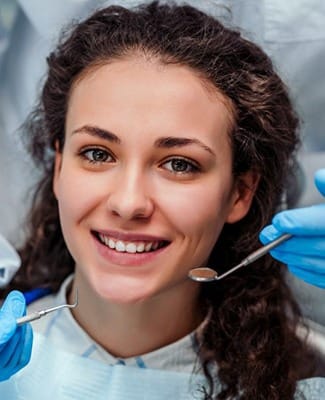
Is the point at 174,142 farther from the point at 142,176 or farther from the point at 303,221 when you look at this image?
the point at 303,221

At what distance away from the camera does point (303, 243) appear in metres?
1.20

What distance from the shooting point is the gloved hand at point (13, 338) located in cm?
116

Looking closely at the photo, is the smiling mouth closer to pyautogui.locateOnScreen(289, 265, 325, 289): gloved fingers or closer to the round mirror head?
the round mirror head

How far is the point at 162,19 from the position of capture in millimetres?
1436

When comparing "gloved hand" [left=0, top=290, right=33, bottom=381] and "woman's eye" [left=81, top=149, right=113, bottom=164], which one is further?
"woman's eye" [left=81, top=149, right=113, bottom=164]

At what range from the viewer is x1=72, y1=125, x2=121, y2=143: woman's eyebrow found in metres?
1.29

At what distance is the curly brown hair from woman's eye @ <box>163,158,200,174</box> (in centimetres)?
11

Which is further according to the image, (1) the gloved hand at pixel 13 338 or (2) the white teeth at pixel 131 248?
(2) the white teeth at pixel 131 248

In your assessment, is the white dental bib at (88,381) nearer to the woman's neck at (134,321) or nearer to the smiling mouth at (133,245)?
the woman's neck at (134,321)

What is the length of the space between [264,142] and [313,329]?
52 centimetres

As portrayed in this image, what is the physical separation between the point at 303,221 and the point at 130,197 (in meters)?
0.29

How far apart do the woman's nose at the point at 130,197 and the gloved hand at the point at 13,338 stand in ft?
0.74

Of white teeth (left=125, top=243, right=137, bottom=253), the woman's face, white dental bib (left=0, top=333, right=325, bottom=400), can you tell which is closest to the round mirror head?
the woman's face

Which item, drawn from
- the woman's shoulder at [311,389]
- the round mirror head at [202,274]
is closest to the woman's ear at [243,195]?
the round mirror head at [202,274]
